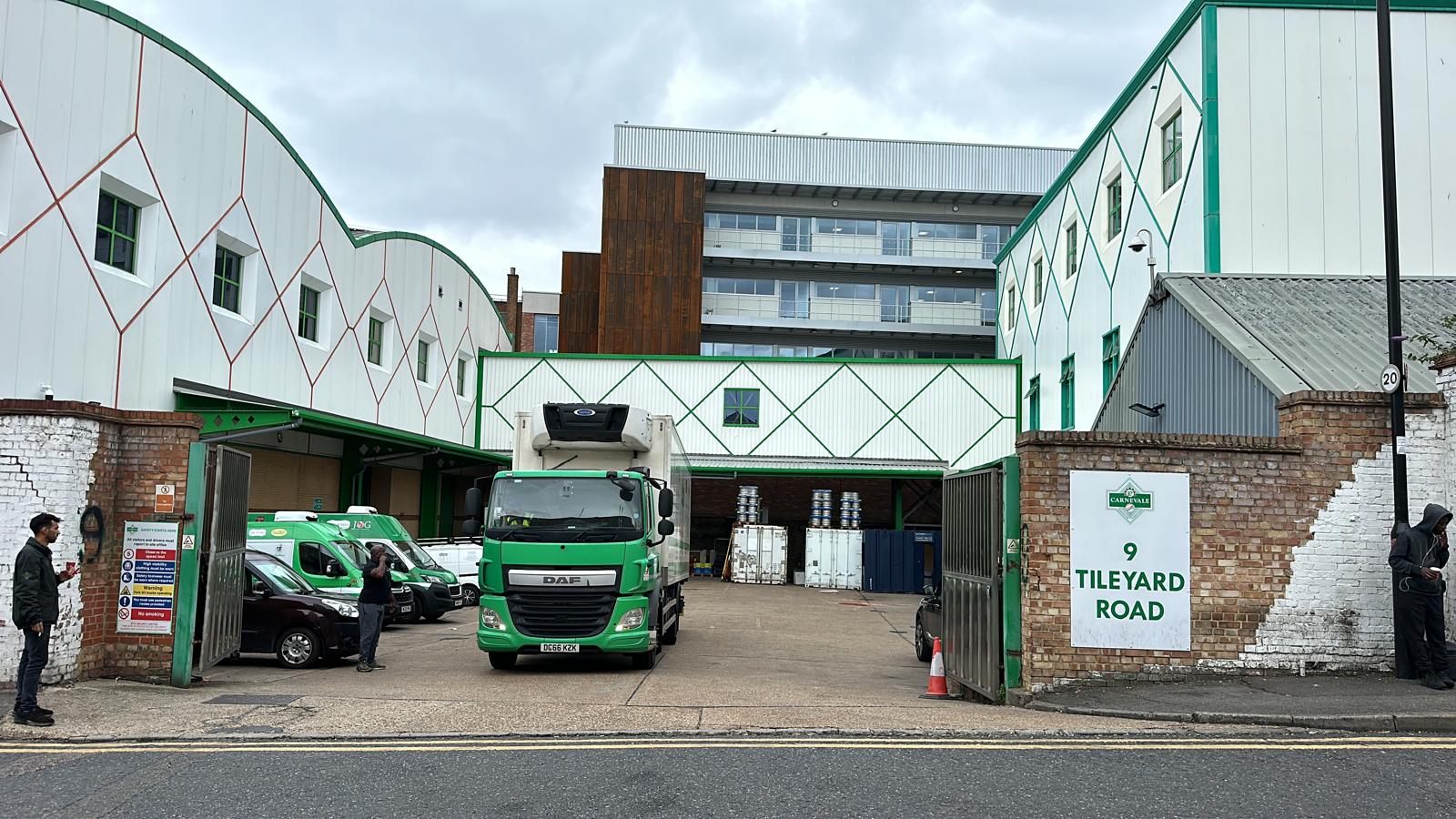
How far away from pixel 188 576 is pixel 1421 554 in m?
11.6

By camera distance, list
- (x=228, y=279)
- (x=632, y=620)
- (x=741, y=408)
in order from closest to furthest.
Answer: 1. (x=632, y=620)
2. (x=228, y=279)
3. (x=741, y=408)

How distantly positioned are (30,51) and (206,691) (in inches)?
400

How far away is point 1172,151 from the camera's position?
22172 millimetres

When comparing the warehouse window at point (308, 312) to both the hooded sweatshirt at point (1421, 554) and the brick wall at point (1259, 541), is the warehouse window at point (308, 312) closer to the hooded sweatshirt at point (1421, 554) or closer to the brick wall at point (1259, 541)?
the brick wall at point (1259, 541)

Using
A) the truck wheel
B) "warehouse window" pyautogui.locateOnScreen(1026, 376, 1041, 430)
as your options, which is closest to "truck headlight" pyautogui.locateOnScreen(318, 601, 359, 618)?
the truck wheel

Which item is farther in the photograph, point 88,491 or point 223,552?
point 223,552

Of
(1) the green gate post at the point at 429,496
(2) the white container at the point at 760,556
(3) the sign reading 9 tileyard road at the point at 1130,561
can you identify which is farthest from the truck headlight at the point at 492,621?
(2) the white container at the point at 760,556

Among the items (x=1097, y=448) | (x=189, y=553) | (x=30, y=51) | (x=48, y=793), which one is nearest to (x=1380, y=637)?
(x=1097, y=448)

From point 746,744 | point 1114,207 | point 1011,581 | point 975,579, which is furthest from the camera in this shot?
point 1114,207

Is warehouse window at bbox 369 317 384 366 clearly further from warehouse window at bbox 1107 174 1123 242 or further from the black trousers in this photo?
the black trousers

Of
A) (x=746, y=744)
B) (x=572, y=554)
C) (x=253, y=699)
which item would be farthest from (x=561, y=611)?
(x=746, y=744)

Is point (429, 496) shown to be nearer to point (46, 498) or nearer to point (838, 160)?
point (46, 498)

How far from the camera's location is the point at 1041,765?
23.8 feet

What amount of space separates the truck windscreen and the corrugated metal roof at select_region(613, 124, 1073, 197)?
1544 inches
